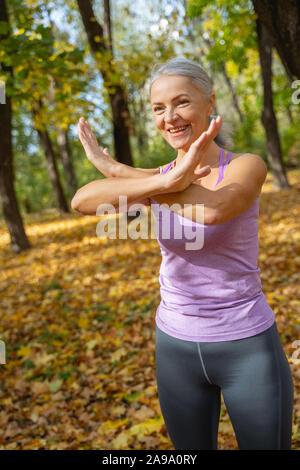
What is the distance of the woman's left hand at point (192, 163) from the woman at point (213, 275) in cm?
5

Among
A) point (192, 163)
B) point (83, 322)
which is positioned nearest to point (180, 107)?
point (192, 163)

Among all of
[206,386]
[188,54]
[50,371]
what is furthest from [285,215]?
[206,386]

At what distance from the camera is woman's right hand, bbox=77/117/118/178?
1438mm

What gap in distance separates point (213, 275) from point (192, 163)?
17.6 inches

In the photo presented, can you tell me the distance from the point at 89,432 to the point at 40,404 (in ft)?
2.39

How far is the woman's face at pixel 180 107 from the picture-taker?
1394mm

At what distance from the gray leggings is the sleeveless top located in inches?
1.9

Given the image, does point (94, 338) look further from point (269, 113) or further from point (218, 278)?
point (269, 113)

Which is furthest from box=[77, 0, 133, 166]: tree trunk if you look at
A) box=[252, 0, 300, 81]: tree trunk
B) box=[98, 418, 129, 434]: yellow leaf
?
box=[98, 418, 129, 434]: yellow leaf

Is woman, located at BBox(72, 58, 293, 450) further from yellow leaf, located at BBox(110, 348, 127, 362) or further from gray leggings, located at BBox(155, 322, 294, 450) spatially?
yellow leaf, located at BBox(110, 348, 127, 362)

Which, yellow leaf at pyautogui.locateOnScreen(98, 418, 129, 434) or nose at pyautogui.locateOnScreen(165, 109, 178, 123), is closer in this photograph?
nose at pyautogui.locateOnScreen(165, 109, 178, 123)

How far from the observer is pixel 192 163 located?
3.94ft

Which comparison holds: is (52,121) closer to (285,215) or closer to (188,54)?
(188,54)

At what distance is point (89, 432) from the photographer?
3324mm
